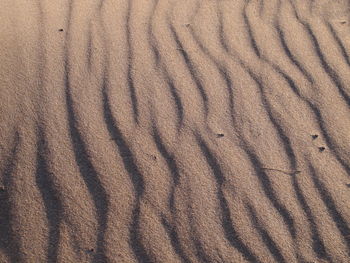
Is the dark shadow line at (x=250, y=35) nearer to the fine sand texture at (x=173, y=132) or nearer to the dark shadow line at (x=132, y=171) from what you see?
the fine sand texture at (x=173, y=132)

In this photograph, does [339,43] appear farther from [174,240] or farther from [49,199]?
[49,199]

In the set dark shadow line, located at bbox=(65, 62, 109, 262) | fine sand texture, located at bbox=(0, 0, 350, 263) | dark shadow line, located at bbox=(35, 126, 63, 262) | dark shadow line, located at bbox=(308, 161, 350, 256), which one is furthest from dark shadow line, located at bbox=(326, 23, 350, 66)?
dark shadow line, located at bbox=(35, 126, 63, 262)

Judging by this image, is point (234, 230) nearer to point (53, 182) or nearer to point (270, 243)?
point (270, 243)

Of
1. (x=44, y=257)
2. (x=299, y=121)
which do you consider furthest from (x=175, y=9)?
(x=44, y=257)

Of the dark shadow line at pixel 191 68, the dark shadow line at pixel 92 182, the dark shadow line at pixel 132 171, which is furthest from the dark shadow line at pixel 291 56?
the dark shadow line at pixel 92 182

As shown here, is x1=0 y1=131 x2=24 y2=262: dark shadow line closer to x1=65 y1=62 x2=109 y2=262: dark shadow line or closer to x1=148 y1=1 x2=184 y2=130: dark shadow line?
x1=65 y1=62 x2=109 y2=262: dark shadow line
